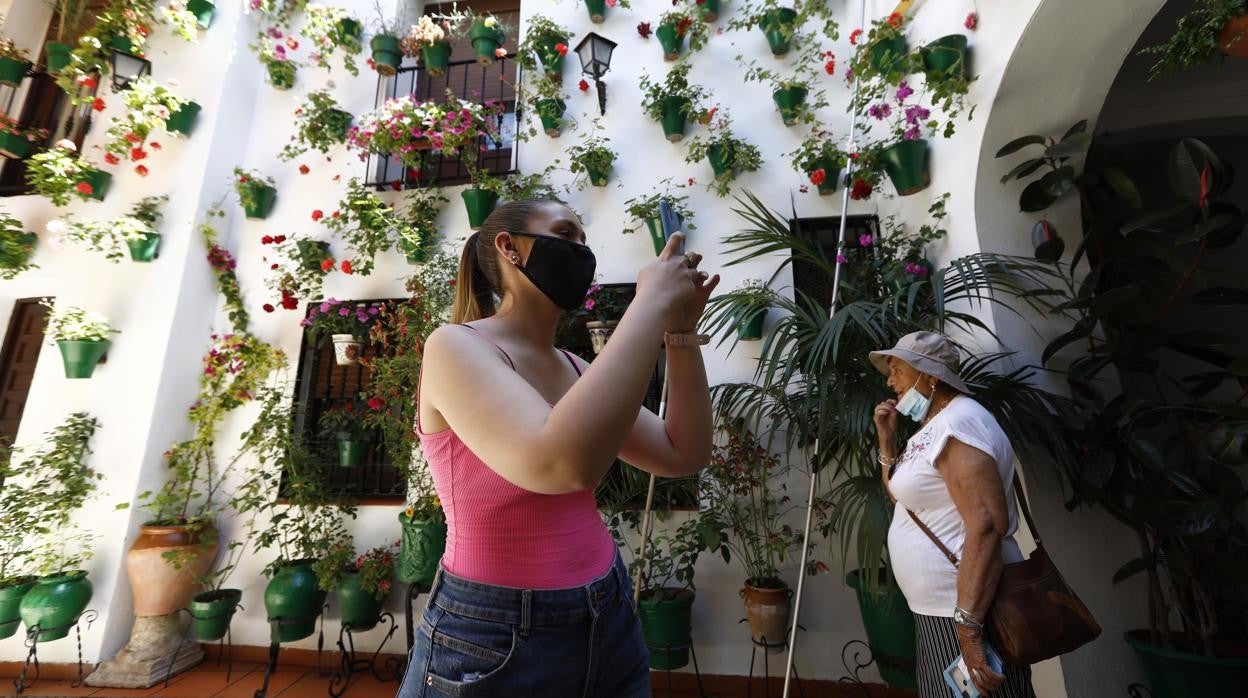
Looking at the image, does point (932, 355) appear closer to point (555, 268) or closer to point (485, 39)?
point (555, 268)

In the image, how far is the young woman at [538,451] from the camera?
625mm

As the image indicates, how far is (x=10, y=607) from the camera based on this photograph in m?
3.10

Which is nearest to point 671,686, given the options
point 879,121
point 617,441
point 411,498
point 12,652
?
point 411,498

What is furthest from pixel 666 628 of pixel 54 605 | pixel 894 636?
pixel 54 605

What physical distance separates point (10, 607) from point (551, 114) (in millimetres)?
4608

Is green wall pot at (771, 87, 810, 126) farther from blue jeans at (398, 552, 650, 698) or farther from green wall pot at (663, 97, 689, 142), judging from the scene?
blue jeans at (398, 552, 650, 698)

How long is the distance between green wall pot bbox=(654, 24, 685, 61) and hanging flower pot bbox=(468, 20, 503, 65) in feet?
3.99

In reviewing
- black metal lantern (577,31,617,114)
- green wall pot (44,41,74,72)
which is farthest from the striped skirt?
green wall pot (44,41,74,72)

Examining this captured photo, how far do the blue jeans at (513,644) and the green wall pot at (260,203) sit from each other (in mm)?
4261

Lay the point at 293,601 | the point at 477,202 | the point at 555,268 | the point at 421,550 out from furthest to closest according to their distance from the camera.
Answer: the point at 477,202 < the point at 293,601 < the point at 421,550 < the point at 555,268

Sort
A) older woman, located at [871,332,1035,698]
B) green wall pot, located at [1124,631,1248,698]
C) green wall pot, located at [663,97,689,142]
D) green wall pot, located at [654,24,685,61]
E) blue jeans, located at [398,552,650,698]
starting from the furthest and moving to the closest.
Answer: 1. green wall pot, located at [654,24,685,61]
2. green wall pot, located at [663,97,689,142]
3. green wall pot, located at [1124,631,1248,698]
4. older woman, located at [871,332,1035,698]
5. blue jeans, located at [398,552,650,698]

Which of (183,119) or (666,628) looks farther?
(183,119)

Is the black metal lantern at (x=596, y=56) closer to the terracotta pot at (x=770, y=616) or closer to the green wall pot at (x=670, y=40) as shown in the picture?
the green wall pot at (x=670, y=40)

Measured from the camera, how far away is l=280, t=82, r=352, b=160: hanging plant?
4016mm
